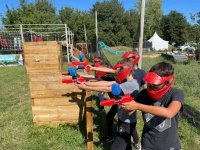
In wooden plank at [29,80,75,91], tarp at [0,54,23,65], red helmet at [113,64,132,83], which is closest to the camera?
red helmet at [113,64,132,83]

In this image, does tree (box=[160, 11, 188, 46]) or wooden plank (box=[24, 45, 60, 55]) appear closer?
wooden plank (box=[24, 45, 60, 55])

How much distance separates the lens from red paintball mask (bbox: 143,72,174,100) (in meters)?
2.39

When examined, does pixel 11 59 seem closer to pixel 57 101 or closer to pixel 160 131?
pixel 57 101

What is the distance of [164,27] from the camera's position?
72.3m

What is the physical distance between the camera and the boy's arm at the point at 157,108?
2318 millimetres

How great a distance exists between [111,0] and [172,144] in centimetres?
6374

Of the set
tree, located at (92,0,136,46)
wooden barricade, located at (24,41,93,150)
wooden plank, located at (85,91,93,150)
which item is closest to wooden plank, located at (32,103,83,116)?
wooden barricade, located at (24,41,93,150)

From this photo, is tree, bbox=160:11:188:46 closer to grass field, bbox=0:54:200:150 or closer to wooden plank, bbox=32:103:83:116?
grass field, bbox=0:54:200:150

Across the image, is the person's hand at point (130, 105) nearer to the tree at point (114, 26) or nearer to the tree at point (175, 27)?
the tree at point (114, 26)

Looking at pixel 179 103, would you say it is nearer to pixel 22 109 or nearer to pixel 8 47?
pixel 22 109

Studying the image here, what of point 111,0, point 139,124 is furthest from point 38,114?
point 111,0

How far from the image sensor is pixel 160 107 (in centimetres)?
242

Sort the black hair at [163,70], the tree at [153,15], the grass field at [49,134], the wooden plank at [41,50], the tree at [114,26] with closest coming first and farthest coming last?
the black hair at [163,70]
the grass field at [49,134]
the wooden plank at [41,50]
the tree at [114,26]
the tree at [153,15]

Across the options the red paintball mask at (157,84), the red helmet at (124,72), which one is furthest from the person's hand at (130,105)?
the red helmet at (124,72)
